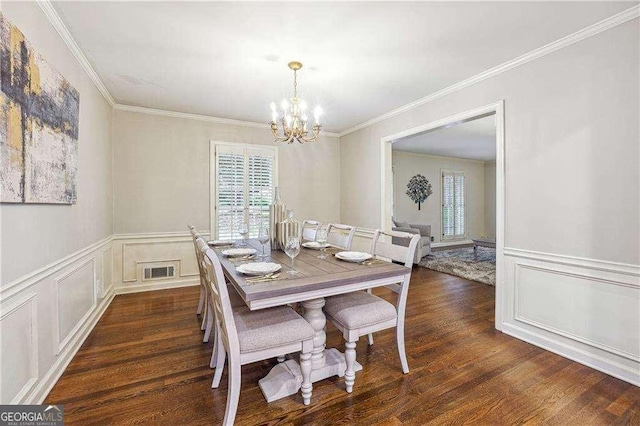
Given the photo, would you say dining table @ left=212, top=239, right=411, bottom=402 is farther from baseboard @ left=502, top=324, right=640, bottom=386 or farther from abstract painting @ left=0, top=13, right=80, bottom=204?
baseboard @ left=502, top=324, right=640, bottom=386

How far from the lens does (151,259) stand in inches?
156

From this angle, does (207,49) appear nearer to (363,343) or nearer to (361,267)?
(361,267)

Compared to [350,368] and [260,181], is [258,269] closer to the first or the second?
[350,368]

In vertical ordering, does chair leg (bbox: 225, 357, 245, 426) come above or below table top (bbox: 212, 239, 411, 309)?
below

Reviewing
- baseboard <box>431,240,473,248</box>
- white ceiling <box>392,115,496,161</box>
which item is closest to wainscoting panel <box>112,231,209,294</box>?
white ceiling <box>392,115,496,161</box>

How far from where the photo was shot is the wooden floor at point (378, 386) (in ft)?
5.31

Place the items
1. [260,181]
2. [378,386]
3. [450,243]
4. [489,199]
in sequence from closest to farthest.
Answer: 1. [378,386]
2. [260,181]
3. [450,243]
4. [489,199]

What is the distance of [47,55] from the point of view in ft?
6.20

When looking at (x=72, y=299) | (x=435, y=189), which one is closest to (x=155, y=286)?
(x=72, y=299)

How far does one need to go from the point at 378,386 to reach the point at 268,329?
88 cm

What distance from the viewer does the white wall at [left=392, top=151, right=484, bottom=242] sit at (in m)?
7.37

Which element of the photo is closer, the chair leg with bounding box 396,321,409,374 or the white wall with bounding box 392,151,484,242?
the chair leg with bounding box 396,321,409,374

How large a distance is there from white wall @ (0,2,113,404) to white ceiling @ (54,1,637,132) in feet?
1.15

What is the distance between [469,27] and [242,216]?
362 cm
